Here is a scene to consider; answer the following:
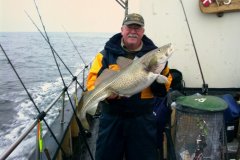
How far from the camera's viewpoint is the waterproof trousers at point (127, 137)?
10.6ft

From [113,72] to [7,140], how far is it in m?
6.15

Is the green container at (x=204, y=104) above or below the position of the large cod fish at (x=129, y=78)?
below

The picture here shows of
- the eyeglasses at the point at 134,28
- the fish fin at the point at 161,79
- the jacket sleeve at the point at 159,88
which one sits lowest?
the jacket sleeve at the point at 159,88

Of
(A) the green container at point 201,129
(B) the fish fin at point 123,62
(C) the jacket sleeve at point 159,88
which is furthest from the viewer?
(A) the green container at point 201,129

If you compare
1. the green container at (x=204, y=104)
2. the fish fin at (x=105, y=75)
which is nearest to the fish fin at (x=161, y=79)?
the fish fin at (x=105, y=75)

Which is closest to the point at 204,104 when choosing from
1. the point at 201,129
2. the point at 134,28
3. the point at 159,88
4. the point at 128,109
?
the point at 201,129

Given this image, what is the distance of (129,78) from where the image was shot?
2889 mm

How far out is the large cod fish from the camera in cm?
283

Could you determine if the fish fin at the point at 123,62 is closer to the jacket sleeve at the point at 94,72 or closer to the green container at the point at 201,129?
the jacket sleeve at the point at 94,72

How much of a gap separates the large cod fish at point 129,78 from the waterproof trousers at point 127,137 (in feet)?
1.20

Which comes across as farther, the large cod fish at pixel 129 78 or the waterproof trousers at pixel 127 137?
the waterproof trousers at pixel 127 137

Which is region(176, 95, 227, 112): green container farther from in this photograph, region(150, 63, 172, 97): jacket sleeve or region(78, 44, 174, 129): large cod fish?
region(78, 44, 174, 129): large cod fish

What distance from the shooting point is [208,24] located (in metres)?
5.52

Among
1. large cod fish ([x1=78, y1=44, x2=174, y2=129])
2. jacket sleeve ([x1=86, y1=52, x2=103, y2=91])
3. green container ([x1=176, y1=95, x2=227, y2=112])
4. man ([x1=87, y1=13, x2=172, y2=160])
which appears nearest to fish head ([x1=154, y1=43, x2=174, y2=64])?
large cod fish ([x1=78, y1=44, x2=174, y2=129])
